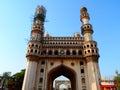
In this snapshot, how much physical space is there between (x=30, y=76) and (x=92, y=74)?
13.7 metres

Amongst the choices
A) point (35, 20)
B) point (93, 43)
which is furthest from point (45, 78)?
point (35, 20)

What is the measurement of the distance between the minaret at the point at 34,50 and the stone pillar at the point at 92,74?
12.2 meters

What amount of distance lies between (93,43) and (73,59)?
651 cm

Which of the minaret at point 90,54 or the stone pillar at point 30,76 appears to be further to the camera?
the minaret at point 90,54

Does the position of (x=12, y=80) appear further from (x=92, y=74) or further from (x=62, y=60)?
(x=92, y=74)

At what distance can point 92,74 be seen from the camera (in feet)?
112

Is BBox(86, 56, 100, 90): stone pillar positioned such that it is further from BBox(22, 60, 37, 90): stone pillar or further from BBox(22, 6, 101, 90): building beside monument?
BBox(22, 60, 37, 90): stone pillar

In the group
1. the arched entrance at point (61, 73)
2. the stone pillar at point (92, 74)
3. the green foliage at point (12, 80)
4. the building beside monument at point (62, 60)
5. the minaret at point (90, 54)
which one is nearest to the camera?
the stone pillar at point (92, 74)

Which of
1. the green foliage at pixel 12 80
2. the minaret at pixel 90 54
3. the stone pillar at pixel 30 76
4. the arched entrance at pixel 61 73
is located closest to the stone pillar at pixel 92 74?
the minaret at pixel 90 54

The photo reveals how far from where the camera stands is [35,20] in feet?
149

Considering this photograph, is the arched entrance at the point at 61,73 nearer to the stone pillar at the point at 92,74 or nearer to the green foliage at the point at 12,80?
the stone pillar at the point at 92,74

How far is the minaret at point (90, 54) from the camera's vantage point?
109 ft

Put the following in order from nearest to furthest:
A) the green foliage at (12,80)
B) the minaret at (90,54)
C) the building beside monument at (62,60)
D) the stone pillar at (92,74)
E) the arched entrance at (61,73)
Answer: the stone pillar at (92,74) → the minaret at (90,54) → the building beside monument at (62,60) → the arched entrance at (61,73) → the green foliage at (12,80)

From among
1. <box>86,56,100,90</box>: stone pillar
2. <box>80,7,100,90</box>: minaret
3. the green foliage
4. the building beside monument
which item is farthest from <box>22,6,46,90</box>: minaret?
<box>86,56,100,90</box>: stone pillar
